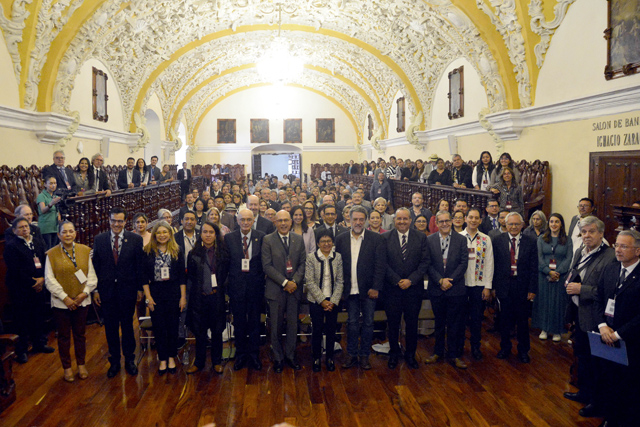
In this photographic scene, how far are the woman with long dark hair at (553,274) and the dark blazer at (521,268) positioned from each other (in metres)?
0.57

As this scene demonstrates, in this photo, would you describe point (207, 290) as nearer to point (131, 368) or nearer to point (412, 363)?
point (131, 368)

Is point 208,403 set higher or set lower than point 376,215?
lower

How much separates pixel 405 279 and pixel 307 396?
157 centimetres

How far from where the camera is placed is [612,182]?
742 centimetres

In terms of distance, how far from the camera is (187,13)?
A: 1348cm

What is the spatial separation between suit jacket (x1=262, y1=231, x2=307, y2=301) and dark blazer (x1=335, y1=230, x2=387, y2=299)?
1.59ft

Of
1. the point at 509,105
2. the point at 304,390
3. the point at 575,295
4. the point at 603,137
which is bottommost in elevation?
the point at 304,390

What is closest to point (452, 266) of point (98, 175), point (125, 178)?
point (98, 175)

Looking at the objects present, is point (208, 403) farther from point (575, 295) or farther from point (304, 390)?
point (575, 295)

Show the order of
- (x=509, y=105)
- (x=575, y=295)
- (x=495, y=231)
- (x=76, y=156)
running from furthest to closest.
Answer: (x=76, y=156)
(x=509, y=105)
(x=495, y=231)
(x=575, y=295)

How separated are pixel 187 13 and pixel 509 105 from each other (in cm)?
906

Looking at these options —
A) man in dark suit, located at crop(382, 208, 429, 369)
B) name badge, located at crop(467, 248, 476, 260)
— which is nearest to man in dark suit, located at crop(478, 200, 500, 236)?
name badge, located at crop(467, 248, 476, 260)

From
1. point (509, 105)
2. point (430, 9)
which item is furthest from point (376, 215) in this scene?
point (430, 9)

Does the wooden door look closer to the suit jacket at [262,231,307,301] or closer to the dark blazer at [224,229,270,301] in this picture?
the suit jacket at [262,231,307,301]
